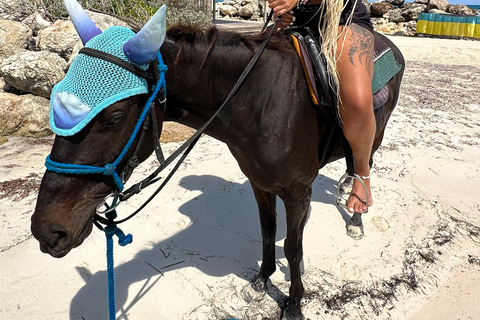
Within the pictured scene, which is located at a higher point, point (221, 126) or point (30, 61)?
point (221, 126)

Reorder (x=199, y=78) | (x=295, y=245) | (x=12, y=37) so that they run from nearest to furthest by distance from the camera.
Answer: (x=199, y=78)
(x=295, y=245)
(x=12, y=37)

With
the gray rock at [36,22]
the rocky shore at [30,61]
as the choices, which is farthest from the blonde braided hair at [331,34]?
the gray rock at [36,22]

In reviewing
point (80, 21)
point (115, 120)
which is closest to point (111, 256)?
point (115, 120)

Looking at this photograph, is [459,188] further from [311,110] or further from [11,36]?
[11,36]

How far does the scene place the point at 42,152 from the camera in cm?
508

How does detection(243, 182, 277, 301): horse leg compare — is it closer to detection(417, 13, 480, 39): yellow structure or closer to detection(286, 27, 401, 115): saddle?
detection(286, 27, 401, 115): saddle

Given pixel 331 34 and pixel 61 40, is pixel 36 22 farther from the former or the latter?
pixel 331 34

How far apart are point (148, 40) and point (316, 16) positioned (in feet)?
4.17

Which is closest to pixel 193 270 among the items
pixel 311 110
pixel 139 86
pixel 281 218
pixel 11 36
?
pixel 281 218

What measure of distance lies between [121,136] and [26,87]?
5.74 meters

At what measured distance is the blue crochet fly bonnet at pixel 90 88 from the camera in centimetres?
134

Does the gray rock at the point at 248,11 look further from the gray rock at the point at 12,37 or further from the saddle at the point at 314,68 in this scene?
the saddle at the point at 314,68

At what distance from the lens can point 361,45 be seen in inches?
78.3

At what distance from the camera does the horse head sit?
135cm
